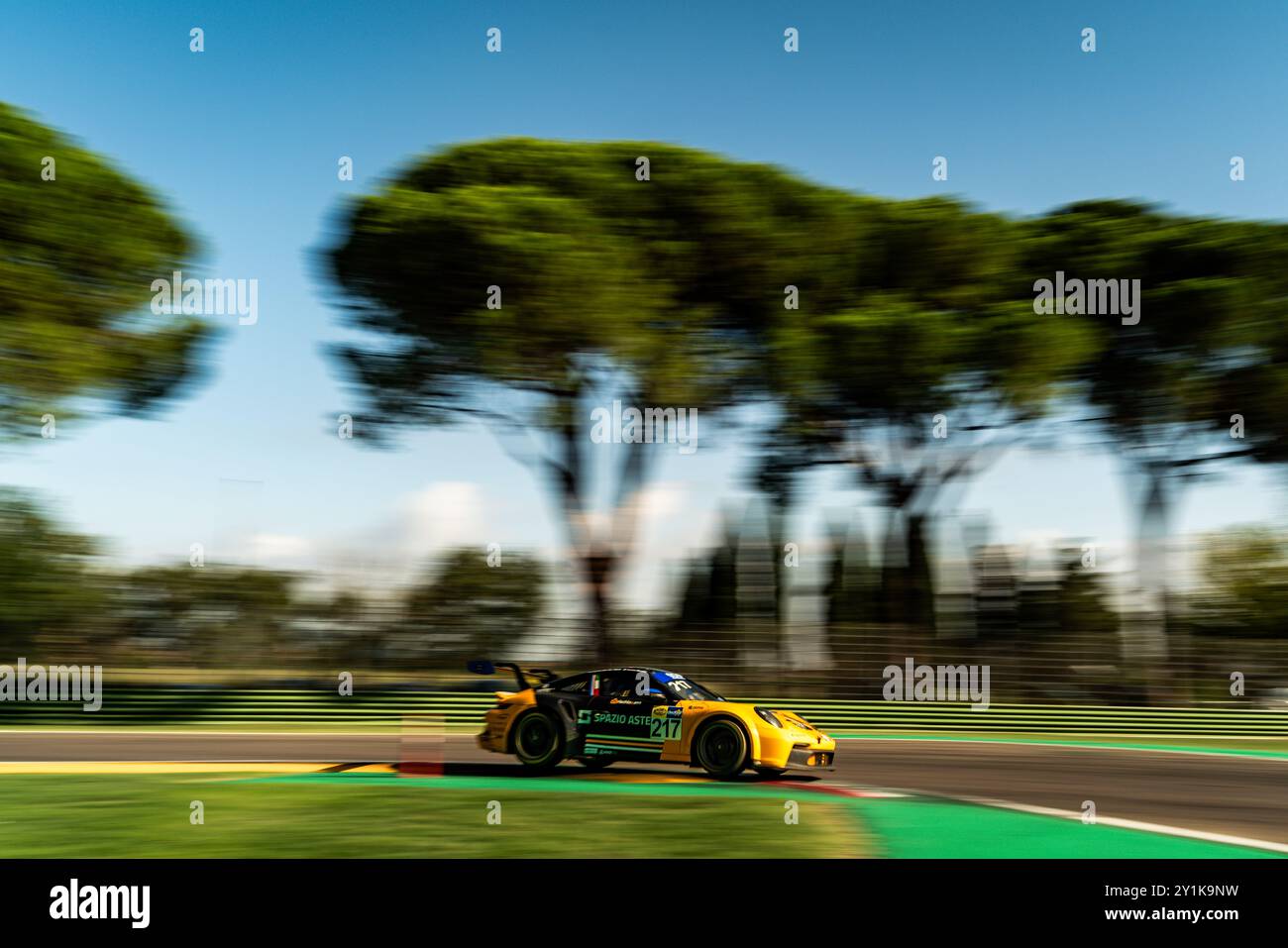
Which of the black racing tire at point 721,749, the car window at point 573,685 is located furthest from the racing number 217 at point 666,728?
the car window at point 573,685

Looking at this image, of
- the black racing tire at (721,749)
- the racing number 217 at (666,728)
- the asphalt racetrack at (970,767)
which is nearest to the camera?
the asphalt racetrack at (970,767)

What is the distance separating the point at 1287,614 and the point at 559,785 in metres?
16.9

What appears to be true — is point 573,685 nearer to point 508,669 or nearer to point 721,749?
point 508,669

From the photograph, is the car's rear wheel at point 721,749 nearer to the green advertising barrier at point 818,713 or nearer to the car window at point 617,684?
the car window at point 617,684

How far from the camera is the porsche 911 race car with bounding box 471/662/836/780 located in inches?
398

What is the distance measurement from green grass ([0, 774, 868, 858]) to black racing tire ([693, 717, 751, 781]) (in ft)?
2.78

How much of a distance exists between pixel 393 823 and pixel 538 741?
308 cm

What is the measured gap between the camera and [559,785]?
9.93 meters

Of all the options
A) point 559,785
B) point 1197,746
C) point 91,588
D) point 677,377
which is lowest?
point 1197,746

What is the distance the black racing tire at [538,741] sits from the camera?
34.9ft

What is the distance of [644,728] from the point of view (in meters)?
10.4

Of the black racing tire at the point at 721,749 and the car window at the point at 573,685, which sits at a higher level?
the car window at the point at 573,685
